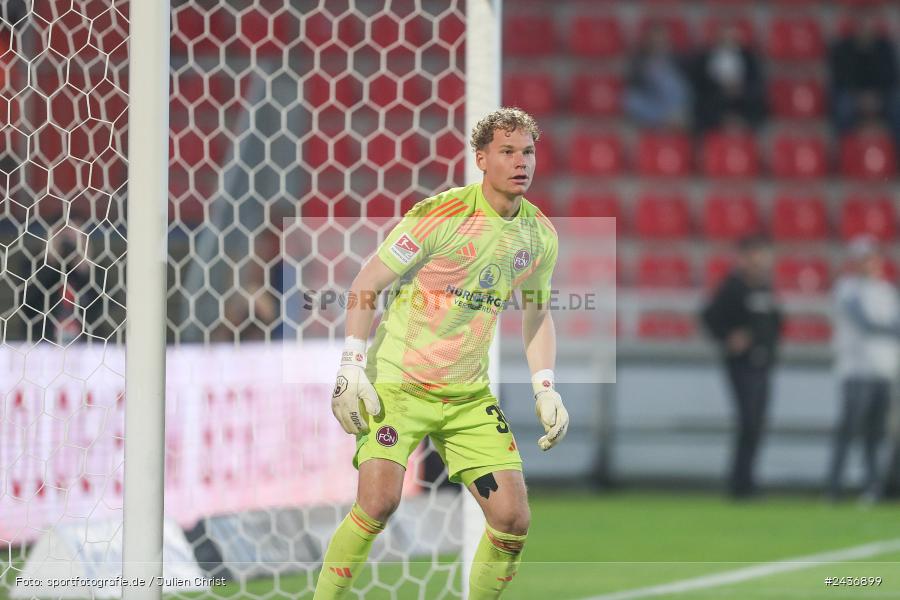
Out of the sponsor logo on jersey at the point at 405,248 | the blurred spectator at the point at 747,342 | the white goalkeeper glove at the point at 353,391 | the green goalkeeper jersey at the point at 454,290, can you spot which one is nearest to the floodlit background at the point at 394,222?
the blurred spectator at the point at 747,342

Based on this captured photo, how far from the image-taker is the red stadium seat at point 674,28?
41.1ft

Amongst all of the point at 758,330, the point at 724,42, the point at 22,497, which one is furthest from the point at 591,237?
the point at 22,497

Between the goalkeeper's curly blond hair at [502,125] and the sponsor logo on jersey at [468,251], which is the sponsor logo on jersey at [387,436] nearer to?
the sponsor logo on jersey at [468,251]

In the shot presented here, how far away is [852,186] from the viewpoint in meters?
12.1

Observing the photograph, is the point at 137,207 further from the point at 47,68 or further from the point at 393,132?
the point at 393,132

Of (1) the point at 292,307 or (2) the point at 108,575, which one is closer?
(2) the point at 108,575

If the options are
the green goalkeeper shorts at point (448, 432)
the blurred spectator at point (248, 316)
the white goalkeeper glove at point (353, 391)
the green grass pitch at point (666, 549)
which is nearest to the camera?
the white goalkeeper glove at point (353, 391)

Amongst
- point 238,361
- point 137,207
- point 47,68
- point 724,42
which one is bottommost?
point 238,361

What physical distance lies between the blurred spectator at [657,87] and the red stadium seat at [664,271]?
4.31 ft

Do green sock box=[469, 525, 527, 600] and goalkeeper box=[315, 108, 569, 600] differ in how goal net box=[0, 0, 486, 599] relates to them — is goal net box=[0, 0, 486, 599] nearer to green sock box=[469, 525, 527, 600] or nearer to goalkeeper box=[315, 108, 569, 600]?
green sock box=[469, 525, 527, 600]

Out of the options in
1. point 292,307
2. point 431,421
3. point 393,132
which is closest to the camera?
point 431,421

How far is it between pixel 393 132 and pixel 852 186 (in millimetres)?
4042

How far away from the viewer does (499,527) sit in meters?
4.02

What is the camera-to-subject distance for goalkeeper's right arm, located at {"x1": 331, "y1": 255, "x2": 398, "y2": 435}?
3904mm
